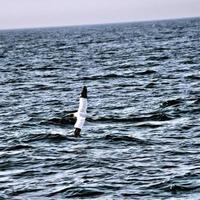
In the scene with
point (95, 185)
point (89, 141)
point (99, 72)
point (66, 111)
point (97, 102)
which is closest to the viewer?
point (95, 185)

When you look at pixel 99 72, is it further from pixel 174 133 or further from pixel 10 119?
pixel 174 133

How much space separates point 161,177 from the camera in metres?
16.2

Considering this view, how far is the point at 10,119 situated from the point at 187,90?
13584mm

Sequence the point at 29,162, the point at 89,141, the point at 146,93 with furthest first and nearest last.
Answer: the point at 146,93, the point at 89,141, the point at 29,162

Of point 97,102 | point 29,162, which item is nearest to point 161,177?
point 29,162

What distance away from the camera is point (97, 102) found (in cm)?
3297

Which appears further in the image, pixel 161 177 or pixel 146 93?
pixel 146 93

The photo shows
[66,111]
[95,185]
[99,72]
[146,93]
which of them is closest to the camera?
[95,185]

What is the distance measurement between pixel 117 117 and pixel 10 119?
562 centimetres

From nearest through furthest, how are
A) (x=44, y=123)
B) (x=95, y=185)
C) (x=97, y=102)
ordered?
(x=95, y=185) → (x=44, y=123) → (x=97, y=102)

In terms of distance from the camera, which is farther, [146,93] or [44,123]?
[146,93]

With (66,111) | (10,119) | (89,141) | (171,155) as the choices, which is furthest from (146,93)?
(171,155)

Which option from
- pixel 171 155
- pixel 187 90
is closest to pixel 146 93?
pixel 187 90

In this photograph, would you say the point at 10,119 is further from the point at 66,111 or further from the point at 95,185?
the point at 95,185
